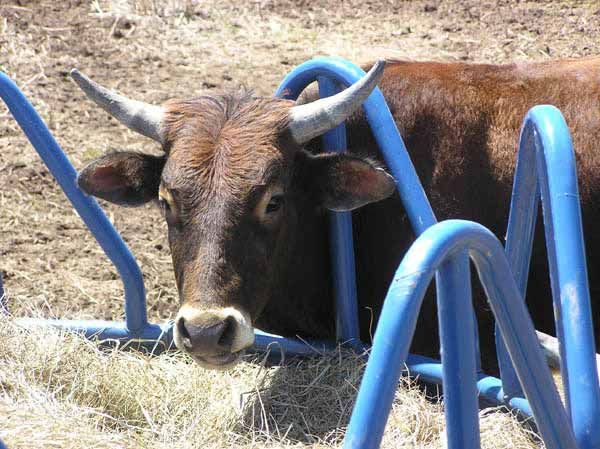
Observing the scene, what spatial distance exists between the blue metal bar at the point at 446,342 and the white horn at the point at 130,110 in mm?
2420

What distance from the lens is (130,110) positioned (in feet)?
17.3

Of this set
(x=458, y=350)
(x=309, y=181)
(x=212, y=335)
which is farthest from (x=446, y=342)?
(x=309, y=181)

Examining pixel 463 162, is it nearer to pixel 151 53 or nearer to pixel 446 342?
pixel 446 342

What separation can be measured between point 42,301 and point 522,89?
9.90ft

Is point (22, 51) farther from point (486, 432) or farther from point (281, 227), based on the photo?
point (486, 432)

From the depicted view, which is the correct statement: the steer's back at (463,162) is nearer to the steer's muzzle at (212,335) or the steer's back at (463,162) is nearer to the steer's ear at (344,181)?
the steer's ear at (344,181)

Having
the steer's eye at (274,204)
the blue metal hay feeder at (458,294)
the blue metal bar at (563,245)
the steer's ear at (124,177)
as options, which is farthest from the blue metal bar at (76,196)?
the blue metal bar at (563,245)

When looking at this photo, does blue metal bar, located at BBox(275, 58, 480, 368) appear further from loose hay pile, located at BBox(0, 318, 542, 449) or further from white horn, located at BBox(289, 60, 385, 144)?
loose hay pile, located at BBox(0, 318, 542, 449)

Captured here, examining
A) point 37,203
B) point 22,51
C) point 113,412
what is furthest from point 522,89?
point 22,51

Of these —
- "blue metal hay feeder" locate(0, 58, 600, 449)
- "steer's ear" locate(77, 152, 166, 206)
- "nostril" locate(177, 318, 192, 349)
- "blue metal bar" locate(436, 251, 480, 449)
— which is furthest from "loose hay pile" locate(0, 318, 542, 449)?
"blue metal bar" locate(436, 251, 480, 449)

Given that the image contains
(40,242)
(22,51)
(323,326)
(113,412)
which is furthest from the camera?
(22,51)

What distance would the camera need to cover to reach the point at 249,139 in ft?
16.1

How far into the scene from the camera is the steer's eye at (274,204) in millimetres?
4844

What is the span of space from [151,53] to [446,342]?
7.29 meters
